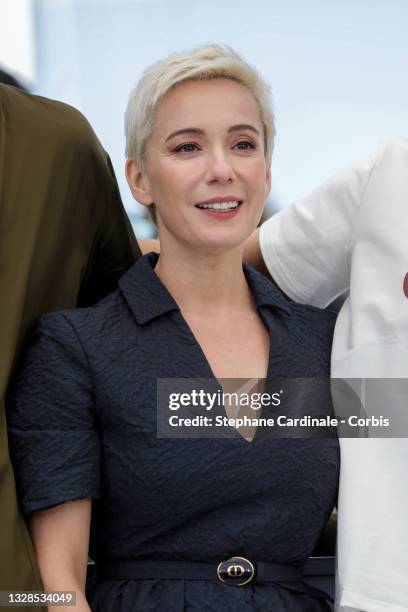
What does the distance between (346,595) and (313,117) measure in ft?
14.3

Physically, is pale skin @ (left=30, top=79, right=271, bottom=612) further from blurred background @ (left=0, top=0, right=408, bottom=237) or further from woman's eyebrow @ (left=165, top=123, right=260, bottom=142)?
blurred background @ (left=0, top=0, right=408, bottom=237)

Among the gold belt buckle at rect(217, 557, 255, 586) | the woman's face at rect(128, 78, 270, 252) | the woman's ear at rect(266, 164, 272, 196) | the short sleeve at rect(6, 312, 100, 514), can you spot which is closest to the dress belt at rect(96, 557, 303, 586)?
the gold belt buckle at rect(217, 557, 255, 586)

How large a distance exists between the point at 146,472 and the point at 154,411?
86 mm

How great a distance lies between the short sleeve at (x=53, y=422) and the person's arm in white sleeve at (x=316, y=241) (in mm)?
421

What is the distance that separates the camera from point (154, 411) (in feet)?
4.28

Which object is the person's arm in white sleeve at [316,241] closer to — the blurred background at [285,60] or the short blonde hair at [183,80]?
the short blonde hair at [183,80]

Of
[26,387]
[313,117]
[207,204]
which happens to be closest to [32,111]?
[207,204]

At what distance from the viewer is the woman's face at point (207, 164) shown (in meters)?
1.38

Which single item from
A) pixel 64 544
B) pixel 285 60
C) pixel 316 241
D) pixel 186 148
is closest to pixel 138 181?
pixel 186 148

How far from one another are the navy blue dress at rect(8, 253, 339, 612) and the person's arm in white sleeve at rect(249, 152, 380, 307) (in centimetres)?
28

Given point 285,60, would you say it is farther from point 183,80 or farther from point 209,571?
point 209,571

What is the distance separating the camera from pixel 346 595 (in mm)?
1282

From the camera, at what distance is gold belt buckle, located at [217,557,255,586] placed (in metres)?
1.28

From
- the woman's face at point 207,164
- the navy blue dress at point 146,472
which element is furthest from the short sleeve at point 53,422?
the woman's face at point 207,164
